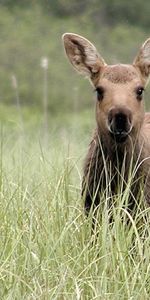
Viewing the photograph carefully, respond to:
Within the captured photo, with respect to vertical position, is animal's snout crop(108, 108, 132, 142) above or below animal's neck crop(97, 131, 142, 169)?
above

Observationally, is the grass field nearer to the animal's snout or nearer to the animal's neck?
the animal's neck

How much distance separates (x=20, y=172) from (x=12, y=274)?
1.95m

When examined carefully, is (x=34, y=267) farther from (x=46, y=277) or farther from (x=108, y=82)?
(x=108, y=82)

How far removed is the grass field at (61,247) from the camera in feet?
19.8

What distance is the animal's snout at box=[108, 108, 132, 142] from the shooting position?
6910 mm

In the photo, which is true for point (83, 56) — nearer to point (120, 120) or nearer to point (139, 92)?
point (139, 92)

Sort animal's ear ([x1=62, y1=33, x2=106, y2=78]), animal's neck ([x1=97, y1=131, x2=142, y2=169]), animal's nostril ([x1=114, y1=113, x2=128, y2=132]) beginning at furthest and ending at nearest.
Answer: animal's ear ([x1=62, y1=33, x2=106, y2=78]) < animal's neck ([x1=97, y1=131, x2=142, y2=169]) < animal's nostril ([x1=114, y1=113, x2=128, y2=132])

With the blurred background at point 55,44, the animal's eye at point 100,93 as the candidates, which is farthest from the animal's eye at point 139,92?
the blurred background at point 55,44

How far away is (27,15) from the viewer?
23641 millimetres

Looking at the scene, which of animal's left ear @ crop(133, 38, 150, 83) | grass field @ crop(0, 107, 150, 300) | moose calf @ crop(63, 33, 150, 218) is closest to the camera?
grass field @ crop(0, 107, 150, 300)

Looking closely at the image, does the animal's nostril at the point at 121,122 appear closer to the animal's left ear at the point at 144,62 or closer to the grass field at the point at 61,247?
the grass field at the point at 61,247

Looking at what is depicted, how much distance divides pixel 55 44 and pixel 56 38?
18.1 inches

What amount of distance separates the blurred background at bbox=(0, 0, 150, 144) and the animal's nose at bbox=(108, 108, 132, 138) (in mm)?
10218

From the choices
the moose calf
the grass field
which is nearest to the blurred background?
the moose calf
